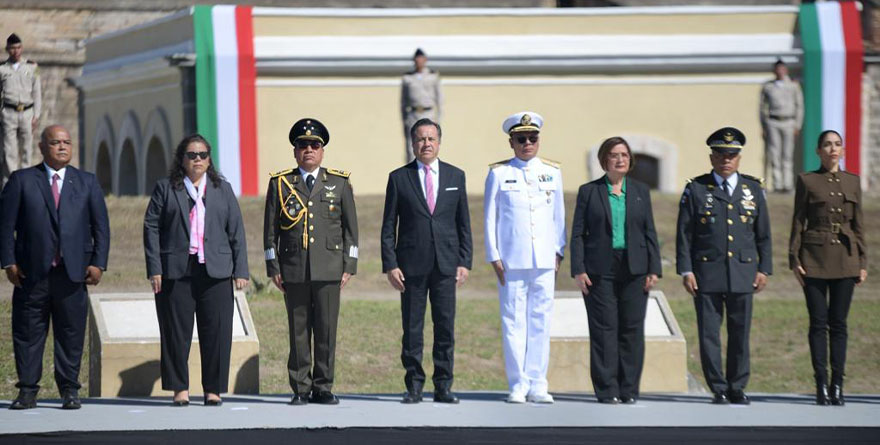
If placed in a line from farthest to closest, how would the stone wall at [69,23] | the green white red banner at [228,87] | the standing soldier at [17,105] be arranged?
the stone wall at [69,23] < the green white red banner at [228,87] < the standing soldier at [17,105]

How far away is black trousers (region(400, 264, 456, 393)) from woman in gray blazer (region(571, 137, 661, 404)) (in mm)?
850

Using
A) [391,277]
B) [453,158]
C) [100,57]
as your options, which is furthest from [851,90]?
[391,277]

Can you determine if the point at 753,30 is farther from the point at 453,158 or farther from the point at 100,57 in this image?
the point at 100,57

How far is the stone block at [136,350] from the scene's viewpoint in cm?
1030

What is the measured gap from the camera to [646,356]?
432 inches

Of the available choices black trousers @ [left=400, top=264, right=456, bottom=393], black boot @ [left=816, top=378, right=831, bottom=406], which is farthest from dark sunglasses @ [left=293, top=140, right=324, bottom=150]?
black boot @ [left=816, top=378, right=831, bottom=406]

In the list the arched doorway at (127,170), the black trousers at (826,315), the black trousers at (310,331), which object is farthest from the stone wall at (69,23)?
the black trousers at (826,315)

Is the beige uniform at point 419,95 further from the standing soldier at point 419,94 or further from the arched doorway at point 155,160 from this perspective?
the arched doorway at point 155,160

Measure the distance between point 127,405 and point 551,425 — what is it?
2.73 m

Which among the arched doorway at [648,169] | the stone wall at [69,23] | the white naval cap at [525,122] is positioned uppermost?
the stone wall at [69,23]

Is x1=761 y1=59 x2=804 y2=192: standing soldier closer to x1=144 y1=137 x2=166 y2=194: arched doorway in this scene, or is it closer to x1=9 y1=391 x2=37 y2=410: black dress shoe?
x1=144 y1=137 x2=166 y2=194: arched doorway

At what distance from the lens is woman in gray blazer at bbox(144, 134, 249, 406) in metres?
9.63

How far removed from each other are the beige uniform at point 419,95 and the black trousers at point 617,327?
993 cm

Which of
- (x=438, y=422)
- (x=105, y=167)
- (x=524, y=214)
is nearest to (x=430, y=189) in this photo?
(x=524, y=214)
